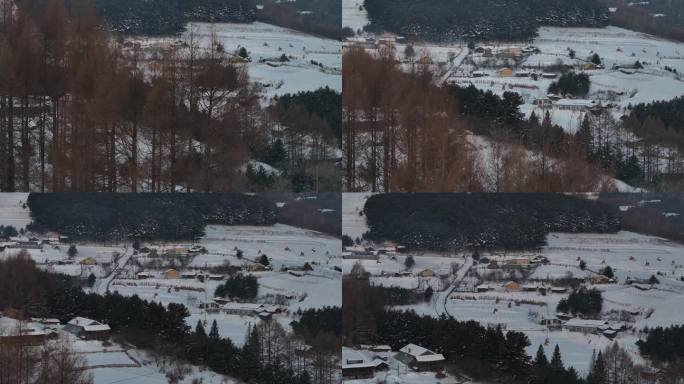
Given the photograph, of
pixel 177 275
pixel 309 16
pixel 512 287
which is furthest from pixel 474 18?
pixel 177 275

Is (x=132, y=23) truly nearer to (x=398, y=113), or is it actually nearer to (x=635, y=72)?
(x=398, y=113)

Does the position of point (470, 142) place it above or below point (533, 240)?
above

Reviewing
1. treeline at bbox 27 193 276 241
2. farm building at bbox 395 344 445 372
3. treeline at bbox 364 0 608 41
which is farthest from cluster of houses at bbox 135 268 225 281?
treeline at bbox 364 0 608 41

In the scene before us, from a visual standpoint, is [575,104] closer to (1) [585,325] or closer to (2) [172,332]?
(1) [585,325]

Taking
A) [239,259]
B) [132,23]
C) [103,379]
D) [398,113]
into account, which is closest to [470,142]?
[398,113]

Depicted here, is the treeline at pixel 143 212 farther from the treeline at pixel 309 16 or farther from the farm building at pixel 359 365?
the treeline at pixel 309 16

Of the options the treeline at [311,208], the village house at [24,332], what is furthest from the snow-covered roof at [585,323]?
the village house at [24,332]

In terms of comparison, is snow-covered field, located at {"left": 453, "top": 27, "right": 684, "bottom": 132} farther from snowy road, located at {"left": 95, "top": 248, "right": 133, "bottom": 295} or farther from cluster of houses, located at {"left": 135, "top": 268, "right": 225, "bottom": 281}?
snowy road, located at {"left": 95, "top": 248, "right": 133, "bottom": 295}
